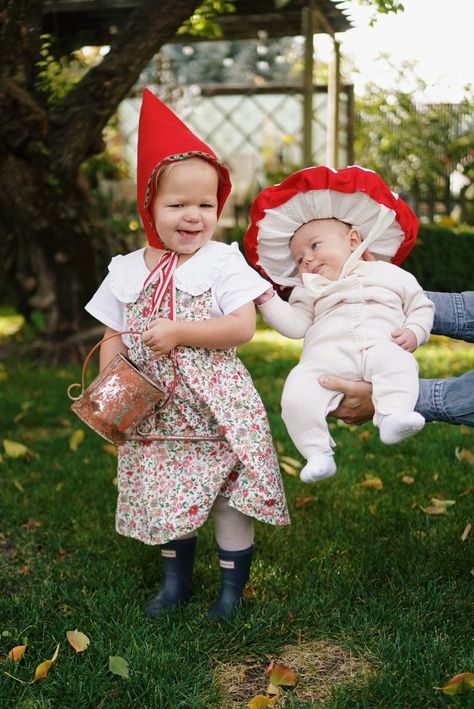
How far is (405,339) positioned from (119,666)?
3.69ft

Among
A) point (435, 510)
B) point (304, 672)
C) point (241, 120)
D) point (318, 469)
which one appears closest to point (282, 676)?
point (304, 672)

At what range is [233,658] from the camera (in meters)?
2.20

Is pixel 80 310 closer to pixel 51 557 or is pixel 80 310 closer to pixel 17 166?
pixel 17 166

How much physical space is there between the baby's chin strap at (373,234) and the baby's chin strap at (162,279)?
473 mm

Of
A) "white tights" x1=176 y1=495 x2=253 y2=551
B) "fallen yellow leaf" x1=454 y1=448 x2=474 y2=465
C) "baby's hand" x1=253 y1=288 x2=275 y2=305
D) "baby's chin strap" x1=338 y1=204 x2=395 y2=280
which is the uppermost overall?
"baby's chin strap" x1=338 y1=204 x2=395 y2=280

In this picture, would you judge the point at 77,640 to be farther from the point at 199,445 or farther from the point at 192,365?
the point at 192,365

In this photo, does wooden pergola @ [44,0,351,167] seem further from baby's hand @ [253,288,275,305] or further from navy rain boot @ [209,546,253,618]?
navy rain boot @ [209,546,253,618]

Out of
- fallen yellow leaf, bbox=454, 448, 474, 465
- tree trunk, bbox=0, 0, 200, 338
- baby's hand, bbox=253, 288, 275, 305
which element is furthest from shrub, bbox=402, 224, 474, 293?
baby's hand, bbox=253, 288, 275, 305

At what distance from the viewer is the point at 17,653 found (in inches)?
85.2

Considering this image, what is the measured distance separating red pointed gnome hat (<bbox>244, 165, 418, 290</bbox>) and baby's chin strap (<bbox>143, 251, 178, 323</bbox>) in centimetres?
25

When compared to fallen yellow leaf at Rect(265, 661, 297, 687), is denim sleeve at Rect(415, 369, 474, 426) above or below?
above

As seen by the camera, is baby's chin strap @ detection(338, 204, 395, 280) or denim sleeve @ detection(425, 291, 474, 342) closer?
baby's chin strap @ detection(338, 204, 395, 280)

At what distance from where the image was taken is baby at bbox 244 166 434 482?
2.17m

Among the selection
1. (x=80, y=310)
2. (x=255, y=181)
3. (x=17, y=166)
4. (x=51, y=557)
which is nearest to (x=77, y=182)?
(x=17, y=166)
